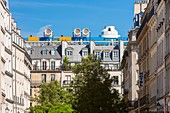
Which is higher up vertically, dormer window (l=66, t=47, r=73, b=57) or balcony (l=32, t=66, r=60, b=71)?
dormer window (l=66, t=47, r=73, b=57)

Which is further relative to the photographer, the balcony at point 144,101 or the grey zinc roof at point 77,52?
the grey zinc roof at point 77,52

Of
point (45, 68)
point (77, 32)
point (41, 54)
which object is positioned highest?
point (77, 32)

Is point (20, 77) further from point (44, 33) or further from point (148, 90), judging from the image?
point (44, 33)

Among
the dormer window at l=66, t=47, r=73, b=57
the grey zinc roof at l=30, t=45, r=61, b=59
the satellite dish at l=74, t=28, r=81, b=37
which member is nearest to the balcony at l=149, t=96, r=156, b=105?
the grey zinc roof at l=30, t=45, r=61, b=59

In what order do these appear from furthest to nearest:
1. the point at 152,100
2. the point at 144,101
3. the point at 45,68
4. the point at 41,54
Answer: the point at 41,54 → the point at 45,68 → the point at 144,101 → the point at 152,100

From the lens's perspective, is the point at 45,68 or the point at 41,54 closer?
the point at 45,68

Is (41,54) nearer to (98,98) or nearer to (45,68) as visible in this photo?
(45,68)

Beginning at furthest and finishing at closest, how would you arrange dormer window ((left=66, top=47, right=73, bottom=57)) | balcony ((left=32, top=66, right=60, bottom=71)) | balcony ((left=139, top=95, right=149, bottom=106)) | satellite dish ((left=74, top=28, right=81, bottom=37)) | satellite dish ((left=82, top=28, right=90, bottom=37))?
satellite dish ((left=82, top=28, right=90, bottom=37)) → satellite dish ((left=74, top=28, right=81, bottom=37)) → dormer window ((left=66, top=47, right=73, bottom=57)) → balcony ((left=32, top=66, right=60, bottom=71)) → balcony ((left=139, top=95, right=149, bottom=106))

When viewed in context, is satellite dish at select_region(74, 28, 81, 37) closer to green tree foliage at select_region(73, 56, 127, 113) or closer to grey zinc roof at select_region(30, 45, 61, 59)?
grey zinc roof at select_region(30, 45, 61, 59)

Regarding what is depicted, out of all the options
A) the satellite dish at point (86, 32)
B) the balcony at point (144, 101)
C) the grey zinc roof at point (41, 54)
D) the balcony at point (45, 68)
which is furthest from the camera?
the satellite dish at point (86, 32)

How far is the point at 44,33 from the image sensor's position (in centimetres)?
18738

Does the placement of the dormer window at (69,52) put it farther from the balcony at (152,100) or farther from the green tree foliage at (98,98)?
the balcony at (152,100)

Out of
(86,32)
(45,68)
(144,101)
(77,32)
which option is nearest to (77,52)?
(45,68)

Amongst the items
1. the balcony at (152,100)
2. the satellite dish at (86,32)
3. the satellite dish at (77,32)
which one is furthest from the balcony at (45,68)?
the balcony at (152,100)
